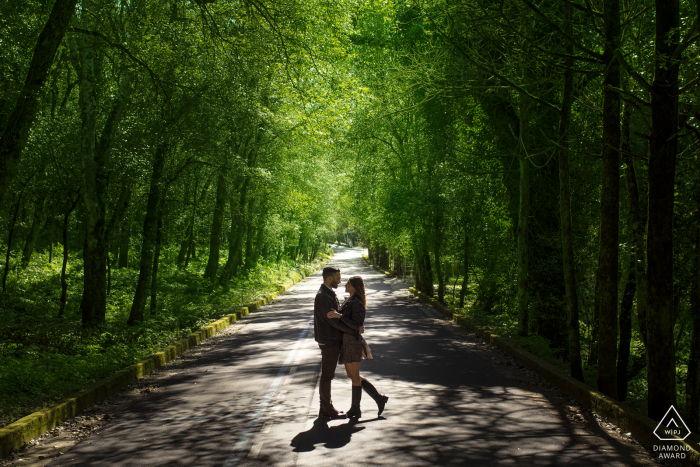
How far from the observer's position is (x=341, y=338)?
289 inches

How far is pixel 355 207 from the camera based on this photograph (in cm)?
3522

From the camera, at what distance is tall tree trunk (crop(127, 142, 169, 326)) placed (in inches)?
Result: 626

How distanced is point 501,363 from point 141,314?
9.76 metres

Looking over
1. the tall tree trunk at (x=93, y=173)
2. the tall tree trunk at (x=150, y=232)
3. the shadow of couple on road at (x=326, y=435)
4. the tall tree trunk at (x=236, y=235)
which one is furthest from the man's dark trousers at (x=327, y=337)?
the tall tree trunk at (x=236, y=235)

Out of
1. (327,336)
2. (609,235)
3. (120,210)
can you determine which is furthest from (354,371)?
(120,210)

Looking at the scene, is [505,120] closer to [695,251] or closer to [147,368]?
[695,251]

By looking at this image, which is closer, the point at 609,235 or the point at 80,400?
the point at 80,400

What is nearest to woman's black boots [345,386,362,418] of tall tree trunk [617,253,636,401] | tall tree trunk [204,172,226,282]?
tall tree trunk [617,253,636,401]

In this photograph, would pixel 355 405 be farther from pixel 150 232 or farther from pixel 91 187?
pixel 150 232

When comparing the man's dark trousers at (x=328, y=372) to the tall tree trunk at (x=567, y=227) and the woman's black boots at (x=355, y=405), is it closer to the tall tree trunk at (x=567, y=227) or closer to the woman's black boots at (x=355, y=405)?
the woman's black boots at (x=355, y=405)

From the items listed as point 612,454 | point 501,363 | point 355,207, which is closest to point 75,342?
point 501,363

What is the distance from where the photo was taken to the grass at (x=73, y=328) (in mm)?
8195

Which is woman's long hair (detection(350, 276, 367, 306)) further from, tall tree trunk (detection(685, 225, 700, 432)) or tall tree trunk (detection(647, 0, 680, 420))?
tall tree trunk (detection(685, 225, 700, 432))

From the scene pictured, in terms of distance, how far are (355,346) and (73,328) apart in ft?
31.1
